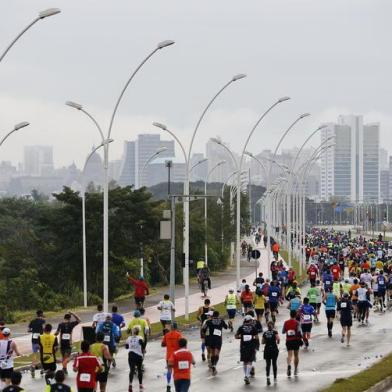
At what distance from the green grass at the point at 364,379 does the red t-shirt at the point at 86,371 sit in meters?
5.08

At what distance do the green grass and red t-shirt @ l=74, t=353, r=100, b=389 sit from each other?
5.08m

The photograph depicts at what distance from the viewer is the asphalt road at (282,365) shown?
70.4ft

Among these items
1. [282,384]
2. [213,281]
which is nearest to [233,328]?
[282,384]

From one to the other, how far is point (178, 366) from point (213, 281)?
40.8m

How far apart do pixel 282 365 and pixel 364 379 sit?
3.76m

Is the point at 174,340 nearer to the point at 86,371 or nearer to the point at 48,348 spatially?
the point at 48,348

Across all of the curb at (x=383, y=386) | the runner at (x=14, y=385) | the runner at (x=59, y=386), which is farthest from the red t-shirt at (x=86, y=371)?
the curb at (x=383, y=386)

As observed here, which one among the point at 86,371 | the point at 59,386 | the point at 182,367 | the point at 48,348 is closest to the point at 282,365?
the point at 48,348

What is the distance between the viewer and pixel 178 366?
17.8 m

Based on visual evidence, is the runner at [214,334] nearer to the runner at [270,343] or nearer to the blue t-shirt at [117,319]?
the runner at [270,343]

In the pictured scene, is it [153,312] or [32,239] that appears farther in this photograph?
[32,239]

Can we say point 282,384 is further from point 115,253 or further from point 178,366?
point 115,253

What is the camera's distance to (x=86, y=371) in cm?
1641

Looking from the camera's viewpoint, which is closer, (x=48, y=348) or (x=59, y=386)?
(x=59, y=386)
